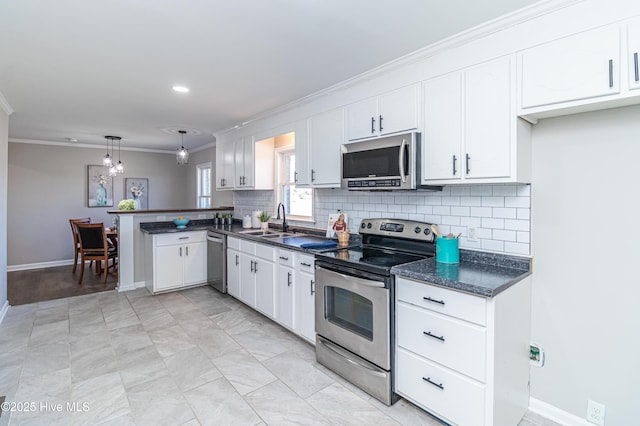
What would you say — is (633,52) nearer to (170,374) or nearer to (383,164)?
(383,164)

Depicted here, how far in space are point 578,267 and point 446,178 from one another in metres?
0.93

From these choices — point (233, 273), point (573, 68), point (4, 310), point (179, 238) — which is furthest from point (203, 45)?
point (4, 310)

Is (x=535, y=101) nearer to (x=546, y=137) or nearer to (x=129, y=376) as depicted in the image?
(x=546, y=137)

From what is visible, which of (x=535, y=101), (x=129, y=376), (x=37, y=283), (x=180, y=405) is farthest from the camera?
(x=37, y=283)

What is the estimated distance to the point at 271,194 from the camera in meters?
4.71

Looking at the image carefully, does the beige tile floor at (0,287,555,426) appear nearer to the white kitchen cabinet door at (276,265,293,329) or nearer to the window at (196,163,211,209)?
the white kitchen cabinet door at (276,265,293,329)

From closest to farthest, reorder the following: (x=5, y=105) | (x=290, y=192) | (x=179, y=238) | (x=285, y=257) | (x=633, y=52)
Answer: (x=633, y=52) < (x=285, y=257) < (x=5, y=105) < (x=290, y=192) < (x=179, y=238)

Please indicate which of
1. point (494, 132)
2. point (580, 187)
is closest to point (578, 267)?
point (580, 187)

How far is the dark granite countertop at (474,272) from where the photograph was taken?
1751 mm

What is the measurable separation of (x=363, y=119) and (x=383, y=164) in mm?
559

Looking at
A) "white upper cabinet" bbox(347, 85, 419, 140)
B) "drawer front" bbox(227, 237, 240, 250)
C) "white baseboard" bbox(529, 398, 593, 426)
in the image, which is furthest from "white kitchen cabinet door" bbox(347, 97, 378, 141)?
"white baseboard" bbox(529, 398, 593, 426)

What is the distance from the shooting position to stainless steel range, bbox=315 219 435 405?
7.02 feet

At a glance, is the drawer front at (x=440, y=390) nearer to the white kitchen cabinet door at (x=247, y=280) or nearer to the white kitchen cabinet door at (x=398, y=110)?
the white kitchen cabinet door at (x=398, y=110)

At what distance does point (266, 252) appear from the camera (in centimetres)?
345
